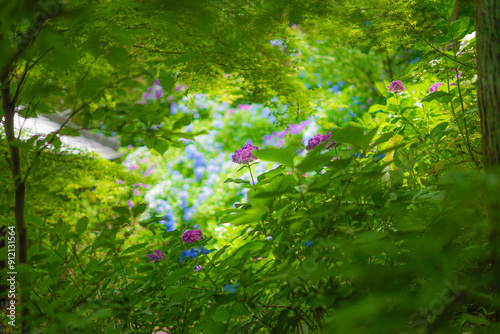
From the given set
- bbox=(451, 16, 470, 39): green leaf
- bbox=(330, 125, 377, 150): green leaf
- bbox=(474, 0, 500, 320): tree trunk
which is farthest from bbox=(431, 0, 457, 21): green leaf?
bbox=(330, 125, 377, 150): green leaf

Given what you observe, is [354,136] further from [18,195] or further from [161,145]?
[18,195]

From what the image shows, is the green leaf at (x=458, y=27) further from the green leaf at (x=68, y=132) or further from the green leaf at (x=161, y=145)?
the green leaf at (x=68, y=132)

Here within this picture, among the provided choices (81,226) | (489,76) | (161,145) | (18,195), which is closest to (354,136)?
(489,76)

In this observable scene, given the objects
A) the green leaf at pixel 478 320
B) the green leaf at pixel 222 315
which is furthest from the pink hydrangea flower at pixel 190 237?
the green leaf at pixel 478 320

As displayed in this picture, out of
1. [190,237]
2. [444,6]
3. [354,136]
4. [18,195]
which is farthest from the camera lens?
[190,237]

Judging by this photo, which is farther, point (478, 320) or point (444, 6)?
point (444, 6)

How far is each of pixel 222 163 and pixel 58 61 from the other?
5613mm

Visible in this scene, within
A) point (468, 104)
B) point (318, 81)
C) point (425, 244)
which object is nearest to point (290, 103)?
point (468, 104)

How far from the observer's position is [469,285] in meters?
0.40

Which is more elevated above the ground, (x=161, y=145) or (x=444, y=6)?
(x=444, y=6)

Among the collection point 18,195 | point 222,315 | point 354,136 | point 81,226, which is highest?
point 18,195

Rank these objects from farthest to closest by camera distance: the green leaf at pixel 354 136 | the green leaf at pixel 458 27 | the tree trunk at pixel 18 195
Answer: the green leaf at pixel 458 27
the tree trunk at pixel 18 195
the green leaf at pixel 354 136

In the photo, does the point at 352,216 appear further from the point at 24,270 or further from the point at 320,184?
the point at 24,270

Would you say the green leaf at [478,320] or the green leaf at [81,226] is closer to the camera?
the green leaf at [478,320]
